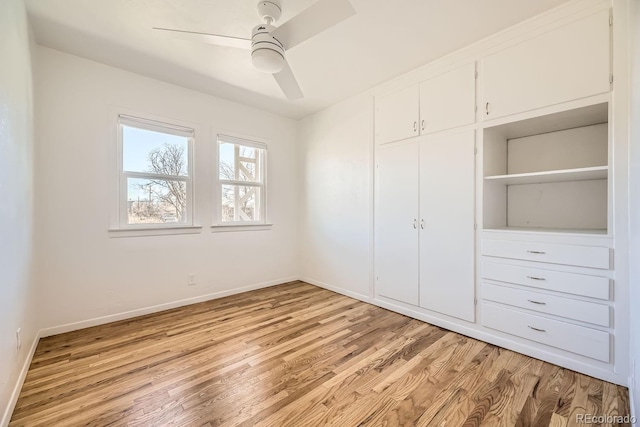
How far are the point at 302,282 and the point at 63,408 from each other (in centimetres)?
300

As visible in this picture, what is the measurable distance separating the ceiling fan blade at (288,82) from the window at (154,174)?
1600 millimetres

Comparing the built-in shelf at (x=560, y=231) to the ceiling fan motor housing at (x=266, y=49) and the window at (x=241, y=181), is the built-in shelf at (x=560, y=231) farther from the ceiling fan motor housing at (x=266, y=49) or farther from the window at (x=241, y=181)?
the window at (x=241, y=181)

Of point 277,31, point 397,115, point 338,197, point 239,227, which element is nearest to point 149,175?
point 239,227

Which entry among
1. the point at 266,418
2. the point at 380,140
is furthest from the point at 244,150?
the point at 266,418

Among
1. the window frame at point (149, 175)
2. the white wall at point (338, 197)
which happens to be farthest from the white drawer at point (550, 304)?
the window frame at point (149, 175)

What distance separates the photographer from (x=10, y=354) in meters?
1.53

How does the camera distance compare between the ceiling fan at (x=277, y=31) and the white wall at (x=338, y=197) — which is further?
the white wall at (x=338, y=197)

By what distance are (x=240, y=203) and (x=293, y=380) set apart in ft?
8.48

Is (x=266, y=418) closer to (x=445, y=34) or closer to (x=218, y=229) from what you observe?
(x=218, y=229)

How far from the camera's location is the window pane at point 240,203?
3701 millimetres

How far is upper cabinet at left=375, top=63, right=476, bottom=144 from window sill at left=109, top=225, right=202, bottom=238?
251 cm

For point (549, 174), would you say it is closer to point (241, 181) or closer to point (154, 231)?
point (241, 181)

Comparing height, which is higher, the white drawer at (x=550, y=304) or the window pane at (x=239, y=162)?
the window pane at (x=239, y=162)

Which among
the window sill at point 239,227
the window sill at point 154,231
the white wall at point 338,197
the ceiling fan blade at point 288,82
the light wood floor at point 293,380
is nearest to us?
the light wood floor at point 293,380
